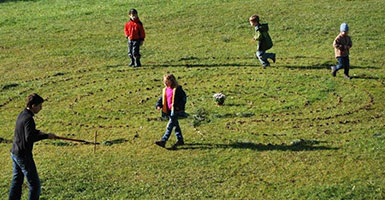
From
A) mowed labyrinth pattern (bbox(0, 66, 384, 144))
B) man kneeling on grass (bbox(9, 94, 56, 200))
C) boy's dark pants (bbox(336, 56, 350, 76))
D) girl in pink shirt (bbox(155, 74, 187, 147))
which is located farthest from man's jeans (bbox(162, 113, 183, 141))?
boy's dark pants (bbox(336, 56, 350, 76))

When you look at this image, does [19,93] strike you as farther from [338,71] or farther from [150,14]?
[150,14]

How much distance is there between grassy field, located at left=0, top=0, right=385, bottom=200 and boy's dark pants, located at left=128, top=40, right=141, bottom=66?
57 centimetres

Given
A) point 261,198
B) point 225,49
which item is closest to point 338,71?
point 225,49

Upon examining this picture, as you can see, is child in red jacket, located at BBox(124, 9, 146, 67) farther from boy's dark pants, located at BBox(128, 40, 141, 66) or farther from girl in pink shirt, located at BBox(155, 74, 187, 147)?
girl in pink shirt, located at BBox(155, 74, 187, 147)

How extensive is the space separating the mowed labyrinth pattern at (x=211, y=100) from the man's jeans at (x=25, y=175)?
234 inches

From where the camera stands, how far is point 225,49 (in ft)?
104

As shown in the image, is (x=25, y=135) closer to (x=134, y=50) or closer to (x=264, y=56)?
(x=134, y=50)

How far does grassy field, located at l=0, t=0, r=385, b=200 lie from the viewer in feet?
53.4

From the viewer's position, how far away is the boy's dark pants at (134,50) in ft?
90.6

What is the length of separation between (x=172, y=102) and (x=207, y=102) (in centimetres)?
538

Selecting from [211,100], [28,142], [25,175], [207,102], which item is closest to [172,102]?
[28,142]

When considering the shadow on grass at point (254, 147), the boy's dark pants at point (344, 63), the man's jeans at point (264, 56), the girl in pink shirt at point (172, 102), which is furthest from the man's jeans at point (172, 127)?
the man's jeans at point (264, 56)

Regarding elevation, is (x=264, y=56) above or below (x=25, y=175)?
above

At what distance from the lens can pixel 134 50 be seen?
27891 mm
